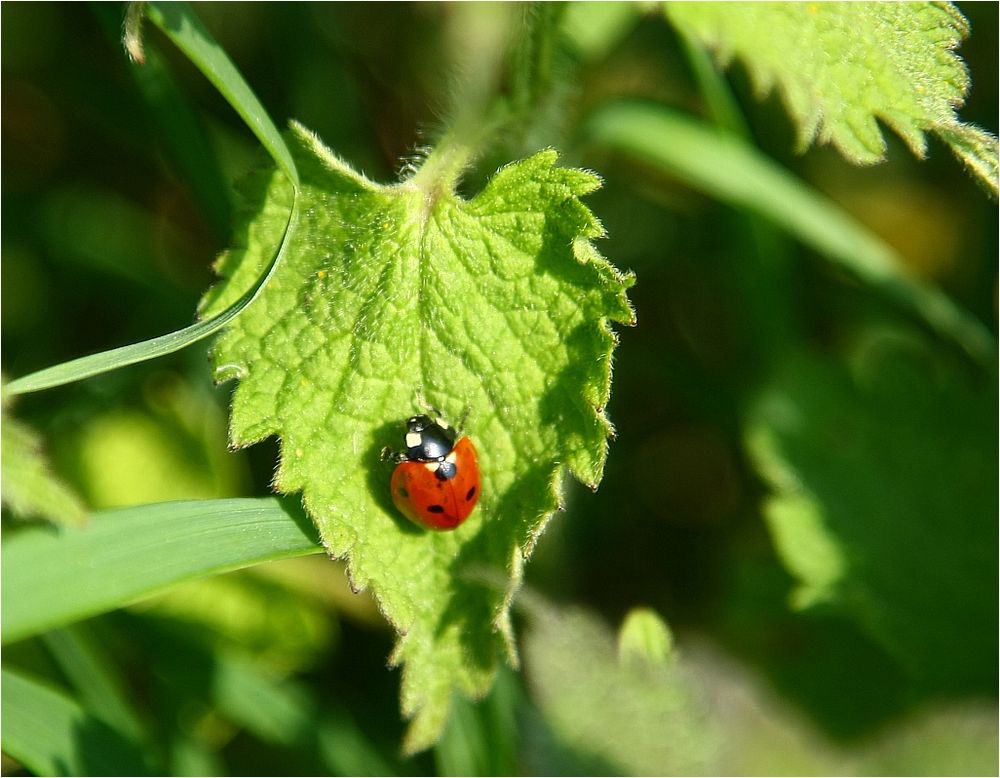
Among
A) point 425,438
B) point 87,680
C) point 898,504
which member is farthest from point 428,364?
point 898,504

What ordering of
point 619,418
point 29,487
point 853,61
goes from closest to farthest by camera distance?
point 29,487 < point 853,61 < point 619,418

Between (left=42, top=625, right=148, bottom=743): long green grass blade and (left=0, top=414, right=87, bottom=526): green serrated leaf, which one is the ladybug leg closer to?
(left=0, top=414, right=87, bottom=526): green serrated leaf

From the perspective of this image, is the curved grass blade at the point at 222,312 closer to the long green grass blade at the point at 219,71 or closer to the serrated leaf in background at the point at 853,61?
the long green grass blade at the point at 219,71

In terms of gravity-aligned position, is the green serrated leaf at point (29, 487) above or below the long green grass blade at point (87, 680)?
above

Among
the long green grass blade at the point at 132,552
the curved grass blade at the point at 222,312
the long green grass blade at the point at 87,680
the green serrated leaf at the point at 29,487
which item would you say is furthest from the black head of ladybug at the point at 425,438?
the long green grass blade at the point at 87,680

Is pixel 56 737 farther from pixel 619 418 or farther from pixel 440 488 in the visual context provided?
pixel 619 418

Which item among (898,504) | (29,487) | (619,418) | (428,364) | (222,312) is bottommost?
(619,418)

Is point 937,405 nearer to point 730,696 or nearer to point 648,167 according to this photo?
point 730,696

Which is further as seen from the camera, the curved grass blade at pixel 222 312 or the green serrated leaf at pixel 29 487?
the curved grass blade at pixel 222 312
